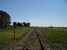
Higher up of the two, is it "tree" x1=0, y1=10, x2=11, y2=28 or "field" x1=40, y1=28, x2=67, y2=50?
"tree" x1=0, y1=10, x2=11, y2=28

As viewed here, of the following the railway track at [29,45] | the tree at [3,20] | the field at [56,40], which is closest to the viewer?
the railway track at [29,45]

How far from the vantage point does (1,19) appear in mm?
101875

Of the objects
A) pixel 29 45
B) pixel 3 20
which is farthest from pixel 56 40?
pixel 3 20

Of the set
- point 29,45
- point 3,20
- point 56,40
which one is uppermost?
point 3,20

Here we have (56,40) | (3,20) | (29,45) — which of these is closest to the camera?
(29,45)

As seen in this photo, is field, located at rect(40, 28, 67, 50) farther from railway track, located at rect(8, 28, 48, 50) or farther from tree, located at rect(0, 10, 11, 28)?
tree, located at rect(0, 10, 11, 28)

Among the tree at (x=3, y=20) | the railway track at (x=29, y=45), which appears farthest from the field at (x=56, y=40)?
the tree at (x=3, y=20)

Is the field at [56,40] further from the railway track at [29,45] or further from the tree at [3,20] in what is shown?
the tree at [3,20]

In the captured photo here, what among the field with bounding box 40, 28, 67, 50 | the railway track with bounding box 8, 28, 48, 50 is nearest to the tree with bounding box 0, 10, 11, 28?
the field with bounding box 40, 28, 67, 50

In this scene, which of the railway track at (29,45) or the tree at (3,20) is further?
the tree at (3,20)

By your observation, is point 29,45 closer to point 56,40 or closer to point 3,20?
point 56,40

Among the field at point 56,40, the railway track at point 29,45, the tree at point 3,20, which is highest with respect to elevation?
the tree at point 3,20

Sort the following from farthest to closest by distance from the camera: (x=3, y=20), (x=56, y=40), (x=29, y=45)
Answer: (x=3, y=20), (x=56, y=40), (x=29, y=45)

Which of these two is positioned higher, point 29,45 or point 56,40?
point 29,45
